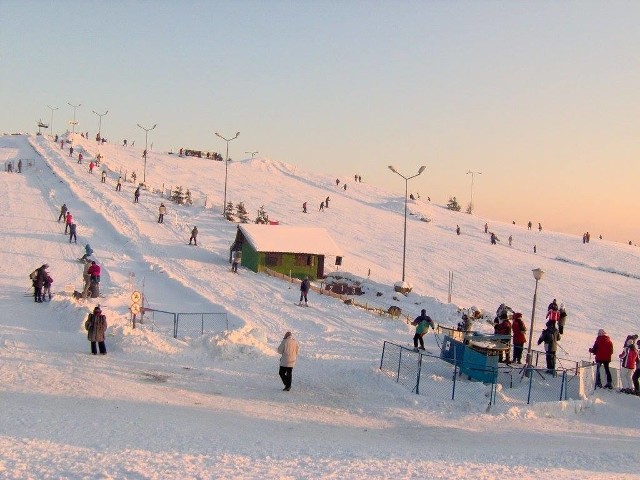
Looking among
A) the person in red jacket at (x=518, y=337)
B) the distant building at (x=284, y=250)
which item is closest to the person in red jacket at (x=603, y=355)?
the person in red jacket at (x=518, y=337)

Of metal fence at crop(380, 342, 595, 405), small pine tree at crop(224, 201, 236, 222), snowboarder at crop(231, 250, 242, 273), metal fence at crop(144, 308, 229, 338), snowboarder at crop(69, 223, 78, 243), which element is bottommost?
metal fence at crop(380, 342, 595, 405)

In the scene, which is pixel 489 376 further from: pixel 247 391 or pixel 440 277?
pixel 440 277

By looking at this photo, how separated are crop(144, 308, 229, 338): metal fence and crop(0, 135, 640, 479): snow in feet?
0.73

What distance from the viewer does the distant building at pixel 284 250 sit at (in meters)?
36.3

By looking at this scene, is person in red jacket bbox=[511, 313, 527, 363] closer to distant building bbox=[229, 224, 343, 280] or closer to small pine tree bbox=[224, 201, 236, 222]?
distant building bbox=[229, 224, 343, 280]

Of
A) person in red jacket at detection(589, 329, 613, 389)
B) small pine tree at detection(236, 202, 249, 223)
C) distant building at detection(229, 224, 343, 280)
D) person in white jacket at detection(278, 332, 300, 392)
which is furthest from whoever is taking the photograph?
small pine tree at detection(236, 202, 249, 223)

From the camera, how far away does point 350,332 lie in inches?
943

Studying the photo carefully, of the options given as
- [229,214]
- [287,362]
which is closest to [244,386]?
[287,362]

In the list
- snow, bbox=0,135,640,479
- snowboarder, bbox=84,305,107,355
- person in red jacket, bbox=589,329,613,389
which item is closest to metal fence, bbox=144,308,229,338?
snow, bbox=0,135,640,479

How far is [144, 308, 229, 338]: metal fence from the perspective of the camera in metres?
20.4

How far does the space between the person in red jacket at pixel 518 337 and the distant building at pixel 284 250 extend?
18.5 metres

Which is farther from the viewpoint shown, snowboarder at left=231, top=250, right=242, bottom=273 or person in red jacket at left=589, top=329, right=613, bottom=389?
snowboarder at left=231, top=250, right=242, bottom=273

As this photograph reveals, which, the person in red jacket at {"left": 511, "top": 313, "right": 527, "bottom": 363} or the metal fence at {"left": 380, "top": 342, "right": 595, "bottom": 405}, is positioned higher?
the person in red jacket at {"left": 511, "top": 313, "right": 527, "bottom": 363}

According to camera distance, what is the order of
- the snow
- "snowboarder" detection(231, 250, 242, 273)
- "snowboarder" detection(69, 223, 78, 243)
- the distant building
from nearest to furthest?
the snow → "snowboarder" detection(231, 250, 242, 273) → "snowboarder" detection(69, 223, 78, 243) → the distant building
